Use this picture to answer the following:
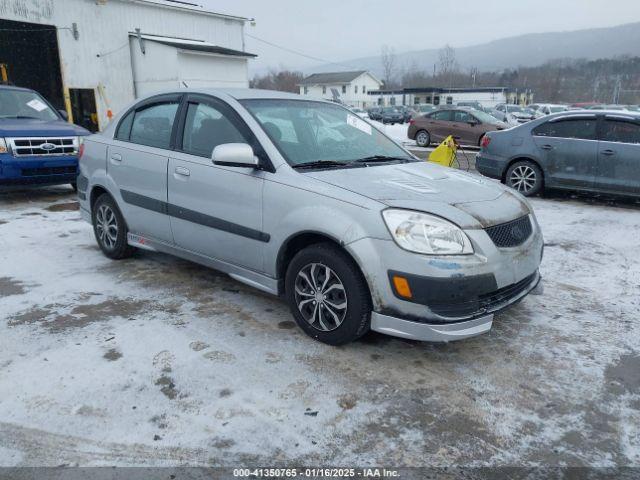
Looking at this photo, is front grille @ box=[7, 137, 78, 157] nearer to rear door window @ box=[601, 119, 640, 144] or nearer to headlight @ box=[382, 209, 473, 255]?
headlight @ box=[382, 209, 473, 255]

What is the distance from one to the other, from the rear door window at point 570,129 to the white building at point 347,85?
7159 centimetres

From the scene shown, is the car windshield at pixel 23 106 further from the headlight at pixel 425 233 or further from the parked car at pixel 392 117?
the parked car at pixel 392 117

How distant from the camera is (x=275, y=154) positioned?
11.4ft

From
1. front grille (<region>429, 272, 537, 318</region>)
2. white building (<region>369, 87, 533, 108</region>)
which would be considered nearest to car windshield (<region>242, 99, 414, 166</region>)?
front grille (<region>429, 272, 537, 318</region>)

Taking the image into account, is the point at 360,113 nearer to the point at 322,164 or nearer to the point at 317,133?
the point at 317,133

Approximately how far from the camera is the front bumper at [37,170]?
7316 mm

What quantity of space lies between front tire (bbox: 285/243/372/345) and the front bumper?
19.7ft

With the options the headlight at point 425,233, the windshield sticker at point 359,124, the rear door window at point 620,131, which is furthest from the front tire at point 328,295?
the rear door window at point 620,131

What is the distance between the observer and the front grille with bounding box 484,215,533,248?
3.09 meters

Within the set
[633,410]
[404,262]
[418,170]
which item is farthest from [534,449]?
[418,170]

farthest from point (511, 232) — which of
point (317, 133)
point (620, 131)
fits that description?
point (620, 131)

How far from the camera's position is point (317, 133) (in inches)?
156

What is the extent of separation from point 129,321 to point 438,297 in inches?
88.9

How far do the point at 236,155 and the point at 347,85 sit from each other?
7943cm
